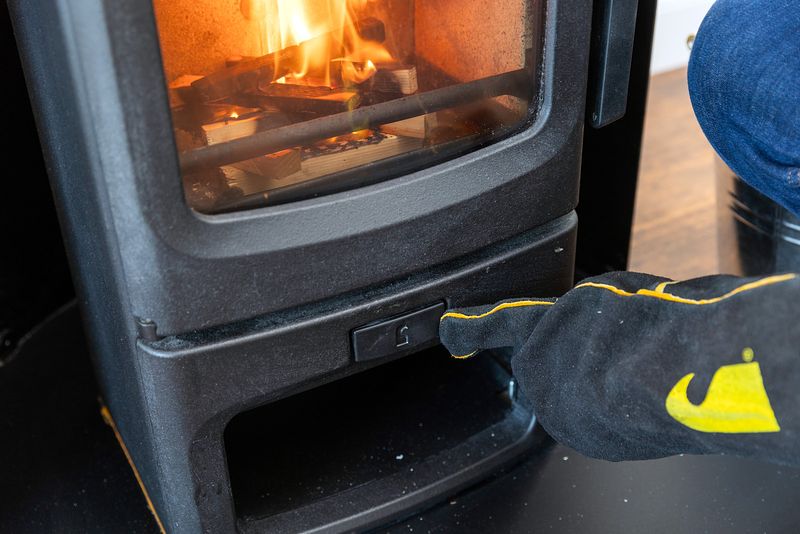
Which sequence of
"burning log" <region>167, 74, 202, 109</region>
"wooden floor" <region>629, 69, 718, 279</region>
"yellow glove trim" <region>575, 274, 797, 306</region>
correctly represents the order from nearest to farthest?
1. "yellow glove trim" <region>575, 274, 797, 306</region>
2. "burning log" <region>167, 74, 202, 109</region>
3. "wooden floor" <region>629, 69, 718, 279</region>

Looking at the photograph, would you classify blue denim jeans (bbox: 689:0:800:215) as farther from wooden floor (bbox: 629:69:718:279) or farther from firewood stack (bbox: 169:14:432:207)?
wooden floor (bbox: 629:69:718:279)

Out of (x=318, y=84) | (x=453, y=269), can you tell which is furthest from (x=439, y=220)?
(x=318, y=84)

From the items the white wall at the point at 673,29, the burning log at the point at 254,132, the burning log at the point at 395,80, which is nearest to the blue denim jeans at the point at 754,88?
the burning log at the point at 395,80

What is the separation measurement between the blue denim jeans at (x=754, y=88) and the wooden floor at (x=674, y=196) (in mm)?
538

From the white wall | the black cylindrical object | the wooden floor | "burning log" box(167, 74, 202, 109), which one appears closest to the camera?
"burning log" box(167, 74, 202, 109)

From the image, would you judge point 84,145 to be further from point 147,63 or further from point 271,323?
point 271,323

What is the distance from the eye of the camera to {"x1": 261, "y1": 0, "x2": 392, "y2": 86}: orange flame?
2.63 feet

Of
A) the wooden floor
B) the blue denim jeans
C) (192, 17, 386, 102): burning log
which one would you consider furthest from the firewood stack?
the wooden floor

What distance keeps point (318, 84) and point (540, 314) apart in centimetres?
30

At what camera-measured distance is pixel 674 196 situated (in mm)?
1637

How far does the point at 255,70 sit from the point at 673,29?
134 cm

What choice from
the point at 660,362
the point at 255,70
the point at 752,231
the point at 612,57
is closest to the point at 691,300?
the point at 660,362

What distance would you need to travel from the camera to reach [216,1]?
2.57 feet

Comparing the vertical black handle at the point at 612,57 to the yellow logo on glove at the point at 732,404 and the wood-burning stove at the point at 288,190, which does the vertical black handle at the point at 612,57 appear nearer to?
the wood-burning stove at the point at 288,190
